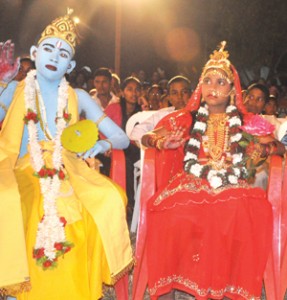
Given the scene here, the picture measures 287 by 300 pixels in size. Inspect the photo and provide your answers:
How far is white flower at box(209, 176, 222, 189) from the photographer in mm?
4348

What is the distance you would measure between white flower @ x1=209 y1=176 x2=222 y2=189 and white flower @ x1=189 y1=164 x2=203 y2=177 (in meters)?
0.13

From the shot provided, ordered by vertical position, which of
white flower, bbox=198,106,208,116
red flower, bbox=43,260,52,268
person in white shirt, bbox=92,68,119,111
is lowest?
red flower, bbox=43,260,52,268

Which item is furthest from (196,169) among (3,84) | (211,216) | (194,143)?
(3,84)

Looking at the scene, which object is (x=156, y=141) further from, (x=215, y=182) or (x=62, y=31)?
(x=62, y=31)

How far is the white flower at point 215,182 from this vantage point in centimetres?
435

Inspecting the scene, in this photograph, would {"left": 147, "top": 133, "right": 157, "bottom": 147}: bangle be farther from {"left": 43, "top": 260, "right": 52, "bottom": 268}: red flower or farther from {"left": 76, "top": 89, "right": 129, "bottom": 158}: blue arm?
{"left": 43, "top": 260, "right": 52, "bottom": 268}: red flower

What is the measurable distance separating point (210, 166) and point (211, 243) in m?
0.66

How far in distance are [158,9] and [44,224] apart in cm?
2204

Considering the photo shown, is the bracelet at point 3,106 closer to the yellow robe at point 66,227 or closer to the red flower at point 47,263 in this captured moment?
the yellow robe at point 66,227

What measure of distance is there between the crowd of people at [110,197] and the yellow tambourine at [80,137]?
115mm

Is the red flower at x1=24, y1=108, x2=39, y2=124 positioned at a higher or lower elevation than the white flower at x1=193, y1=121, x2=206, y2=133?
lower

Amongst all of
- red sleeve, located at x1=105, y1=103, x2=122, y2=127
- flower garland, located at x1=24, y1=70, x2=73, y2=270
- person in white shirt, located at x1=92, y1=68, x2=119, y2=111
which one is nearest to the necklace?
flower garland, located at x1=24, y1=70, x2=73, y2=270

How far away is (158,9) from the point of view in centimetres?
2472

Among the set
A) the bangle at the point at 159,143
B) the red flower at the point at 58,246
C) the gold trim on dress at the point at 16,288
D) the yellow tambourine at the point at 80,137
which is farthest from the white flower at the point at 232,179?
the gold trim on dress at the point at 16,288
